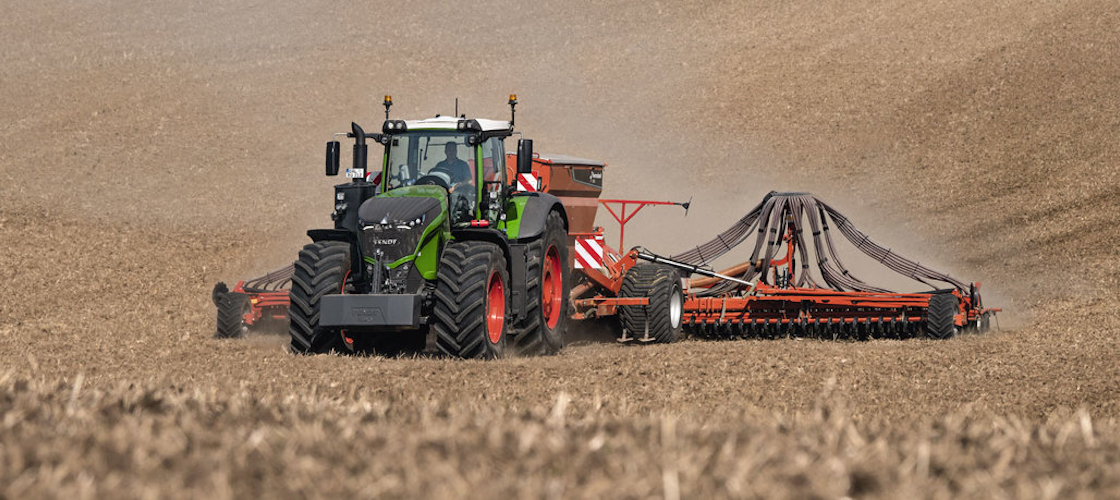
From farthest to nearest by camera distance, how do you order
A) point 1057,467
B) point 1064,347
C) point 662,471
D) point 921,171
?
point 921,171 → point 1064,347 → point 1057,467 → point 662,471

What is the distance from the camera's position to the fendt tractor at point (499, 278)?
10.1 metres

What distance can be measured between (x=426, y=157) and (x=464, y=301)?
1891 mm

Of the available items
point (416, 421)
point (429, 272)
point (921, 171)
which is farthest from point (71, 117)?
point (416, 421)

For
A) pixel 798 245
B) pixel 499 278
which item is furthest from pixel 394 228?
pixel 798 245

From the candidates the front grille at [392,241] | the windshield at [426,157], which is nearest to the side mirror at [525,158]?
the windshield at [426,157]

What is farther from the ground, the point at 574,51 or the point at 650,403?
the point at 574,51

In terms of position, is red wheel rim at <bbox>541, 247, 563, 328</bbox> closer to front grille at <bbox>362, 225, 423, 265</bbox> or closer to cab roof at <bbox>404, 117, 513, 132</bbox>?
cab roof at <bbox>404, 117, 513, 132</bbox>

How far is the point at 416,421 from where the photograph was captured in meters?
3.84

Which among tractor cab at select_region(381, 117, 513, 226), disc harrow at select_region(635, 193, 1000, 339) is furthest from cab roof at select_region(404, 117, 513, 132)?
disc harrow at select_region(635, 193, 1000, 339)

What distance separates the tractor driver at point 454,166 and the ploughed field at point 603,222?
6.17 feet

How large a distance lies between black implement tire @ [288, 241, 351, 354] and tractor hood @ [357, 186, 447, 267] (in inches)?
11.7

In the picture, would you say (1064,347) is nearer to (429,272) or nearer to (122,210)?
(429,272)

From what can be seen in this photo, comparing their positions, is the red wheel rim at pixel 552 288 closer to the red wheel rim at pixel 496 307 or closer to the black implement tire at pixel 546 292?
the black implement tire at pixel 546 292

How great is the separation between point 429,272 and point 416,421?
21.8 ft
